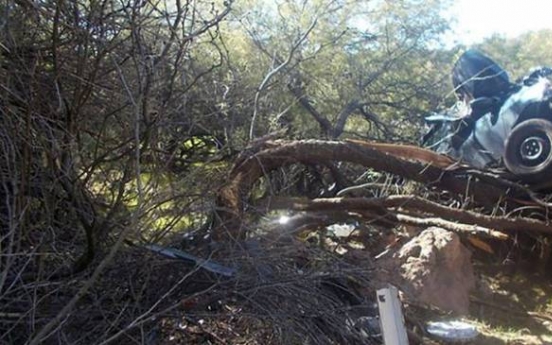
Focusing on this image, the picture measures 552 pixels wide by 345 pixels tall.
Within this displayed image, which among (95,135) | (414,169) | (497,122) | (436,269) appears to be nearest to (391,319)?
(95,135)

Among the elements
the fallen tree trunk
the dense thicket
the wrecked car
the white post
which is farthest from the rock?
the white post

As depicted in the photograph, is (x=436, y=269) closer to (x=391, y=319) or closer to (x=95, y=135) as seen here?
(x=95, y=135)

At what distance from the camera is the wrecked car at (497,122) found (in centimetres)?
641

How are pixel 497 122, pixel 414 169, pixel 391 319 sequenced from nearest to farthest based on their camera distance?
pixel 391 319
pixel 414 169
pixel 497 122

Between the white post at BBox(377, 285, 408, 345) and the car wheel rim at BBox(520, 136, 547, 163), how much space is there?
4511mm

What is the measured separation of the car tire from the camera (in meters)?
6.29

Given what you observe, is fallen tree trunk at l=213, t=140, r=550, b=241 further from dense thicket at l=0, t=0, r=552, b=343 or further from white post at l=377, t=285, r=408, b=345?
white post at l=377, t=285, r=408, b=345

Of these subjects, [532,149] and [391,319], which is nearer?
[391,319]

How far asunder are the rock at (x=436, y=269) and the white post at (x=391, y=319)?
140 inches

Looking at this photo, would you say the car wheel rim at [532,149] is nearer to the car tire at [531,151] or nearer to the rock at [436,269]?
the car tire at [531,151]

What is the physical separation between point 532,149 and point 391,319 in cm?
461

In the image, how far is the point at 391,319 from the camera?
7.76 ft

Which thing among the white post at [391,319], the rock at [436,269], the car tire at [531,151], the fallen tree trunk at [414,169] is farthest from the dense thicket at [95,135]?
the car tire at [531,151]

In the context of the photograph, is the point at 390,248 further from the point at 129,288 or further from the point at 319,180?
the point at 129,288
